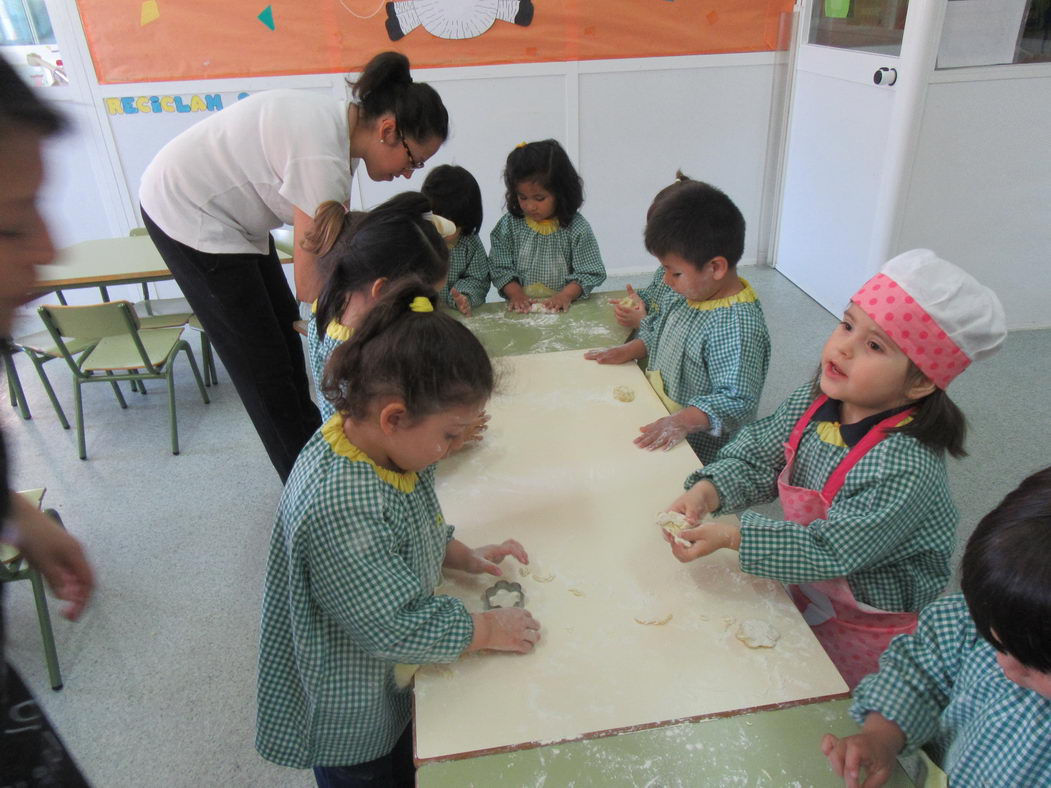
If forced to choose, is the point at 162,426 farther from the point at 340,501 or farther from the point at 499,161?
the point at 340,501

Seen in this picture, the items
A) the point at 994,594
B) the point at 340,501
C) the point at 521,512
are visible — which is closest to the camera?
Result: the point at 994,594

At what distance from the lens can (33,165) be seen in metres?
0.64

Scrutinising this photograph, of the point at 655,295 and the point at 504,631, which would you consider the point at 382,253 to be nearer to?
the point at 504,631

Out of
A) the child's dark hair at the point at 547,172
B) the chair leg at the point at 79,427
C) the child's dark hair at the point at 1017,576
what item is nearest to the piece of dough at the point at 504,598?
the child's dark hair at the point at 1017,576

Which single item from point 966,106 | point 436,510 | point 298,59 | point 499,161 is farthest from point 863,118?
point 436,510

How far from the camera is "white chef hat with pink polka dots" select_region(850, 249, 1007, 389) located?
43.5 inches

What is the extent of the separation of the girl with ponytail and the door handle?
2.44m

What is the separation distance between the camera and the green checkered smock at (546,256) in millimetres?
2639

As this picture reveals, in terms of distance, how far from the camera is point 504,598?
3.75 feet

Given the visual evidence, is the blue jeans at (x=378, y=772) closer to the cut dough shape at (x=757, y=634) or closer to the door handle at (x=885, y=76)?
the cut dough shape at (x=757, y=634)

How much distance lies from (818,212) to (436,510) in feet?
12.5

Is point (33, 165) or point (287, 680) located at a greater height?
point (33, 165)

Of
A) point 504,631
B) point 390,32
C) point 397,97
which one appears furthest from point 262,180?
point 390,32

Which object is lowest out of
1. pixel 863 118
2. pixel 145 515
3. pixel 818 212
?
Result: pixel 145 515
